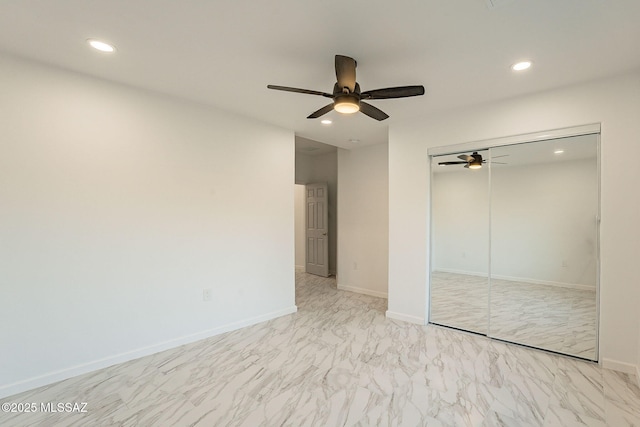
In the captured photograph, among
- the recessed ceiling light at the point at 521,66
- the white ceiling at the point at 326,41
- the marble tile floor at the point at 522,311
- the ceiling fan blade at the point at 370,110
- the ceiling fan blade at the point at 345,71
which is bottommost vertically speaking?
the marble tile floor at the point at 522,311

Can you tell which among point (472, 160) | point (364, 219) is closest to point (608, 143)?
point (472, 160)

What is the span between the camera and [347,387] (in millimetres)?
2404

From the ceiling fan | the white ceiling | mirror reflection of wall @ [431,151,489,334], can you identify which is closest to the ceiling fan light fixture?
the ceiling fan

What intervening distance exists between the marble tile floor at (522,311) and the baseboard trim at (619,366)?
0.34 feet

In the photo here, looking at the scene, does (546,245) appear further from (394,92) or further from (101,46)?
(101,46)

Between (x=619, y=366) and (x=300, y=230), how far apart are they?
604 centimetres

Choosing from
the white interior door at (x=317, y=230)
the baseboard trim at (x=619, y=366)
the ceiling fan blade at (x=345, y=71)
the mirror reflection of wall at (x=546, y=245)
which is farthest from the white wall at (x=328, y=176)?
the baseboard trim at (x=619, y=366)

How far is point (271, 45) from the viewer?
7.28ft

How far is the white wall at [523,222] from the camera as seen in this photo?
9.70 ft

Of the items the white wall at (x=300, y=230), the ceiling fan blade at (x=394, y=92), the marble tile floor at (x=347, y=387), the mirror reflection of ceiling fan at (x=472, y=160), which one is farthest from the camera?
the white wall at (x=300, y=230)

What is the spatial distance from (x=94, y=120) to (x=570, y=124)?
445 centimetres

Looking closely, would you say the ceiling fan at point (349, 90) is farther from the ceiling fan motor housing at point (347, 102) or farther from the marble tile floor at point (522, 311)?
the marble tile floor at point (522, 311)

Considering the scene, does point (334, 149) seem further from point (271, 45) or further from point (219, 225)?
point (271, 45)

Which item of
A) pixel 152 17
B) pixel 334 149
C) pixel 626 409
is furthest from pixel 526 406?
pixel 334 149
